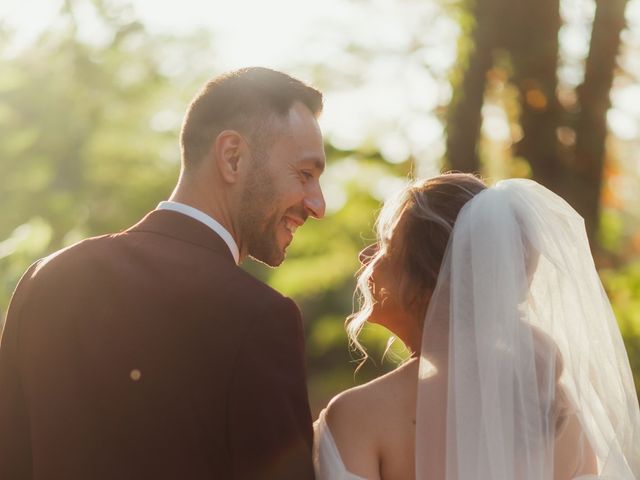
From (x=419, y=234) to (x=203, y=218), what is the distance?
78 centimetres

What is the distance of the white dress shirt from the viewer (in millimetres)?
3279

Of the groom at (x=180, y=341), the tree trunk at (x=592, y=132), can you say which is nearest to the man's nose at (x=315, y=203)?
the groom at (x=180, y=341)

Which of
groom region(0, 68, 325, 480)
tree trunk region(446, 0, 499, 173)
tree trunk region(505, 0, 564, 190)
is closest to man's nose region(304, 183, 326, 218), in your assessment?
groom region(0, 68, 325, 480)

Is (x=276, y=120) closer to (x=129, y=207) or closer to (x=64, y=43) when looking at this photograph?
(x=64, y=43)

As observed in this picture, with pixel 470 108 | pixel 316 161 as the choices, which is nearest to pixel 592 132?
pixel 470 108

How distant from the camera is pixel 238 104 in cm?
353

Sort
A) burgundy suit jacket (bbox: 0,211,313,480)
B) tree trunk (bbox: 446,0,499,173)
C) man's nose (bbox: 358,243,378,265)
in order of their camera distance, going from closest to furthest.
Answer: burgundy suit jacket (bbox: 0,211,313,480), man's nose (bbox: 358,243,378,265), tree trunk (bbox: 446,0,499,173)

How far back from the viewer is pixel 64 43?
16.3 m

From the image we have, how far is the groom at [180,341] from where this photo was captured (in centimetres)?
291

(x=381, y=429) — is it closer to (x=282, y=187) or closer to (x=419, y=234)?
(x=419, y=234)

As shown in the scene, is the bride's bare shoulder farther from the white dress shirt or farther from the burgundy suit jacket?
the white dress shirt

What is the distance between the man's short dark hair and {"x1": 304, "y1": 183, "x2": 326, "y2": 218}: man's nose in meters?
0.29

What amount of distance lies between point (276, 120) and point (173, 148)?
61.1 ft

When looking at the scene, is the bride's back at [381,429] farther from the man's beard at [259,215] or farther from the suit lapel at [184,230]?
the suit lapel at [184,230]
